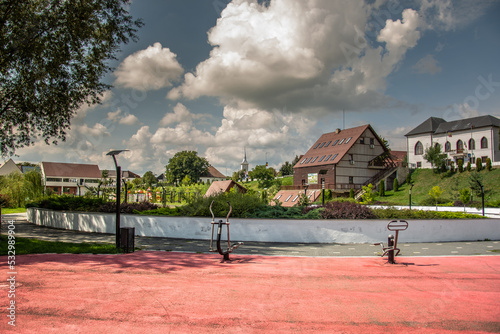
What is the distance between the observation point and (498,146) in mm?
58156

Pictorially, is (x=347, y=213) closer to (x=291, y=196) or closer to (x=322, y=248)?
(x=322, y=248)

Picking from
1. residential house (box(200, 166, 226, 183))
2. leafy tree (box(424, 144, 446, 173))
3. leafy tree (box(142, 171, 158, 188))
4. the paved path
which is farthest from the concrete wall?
residential house (box(200, 166, 226, 183))

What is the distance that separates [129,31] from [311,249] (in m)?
15.9

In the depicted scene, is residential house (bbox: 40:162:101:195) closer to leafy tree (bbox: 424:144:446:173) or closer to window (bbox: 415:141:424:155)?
window (bbox: 415:141:424:155)

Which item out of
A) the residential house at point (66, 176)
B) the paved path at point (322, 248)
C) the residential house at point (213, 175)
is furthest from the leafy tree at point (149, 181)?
the paved path at point (322, 248)

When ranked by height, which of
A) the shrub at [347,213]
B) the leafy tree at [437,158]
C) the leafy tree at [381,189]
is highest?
the leafy tree at [437,158]

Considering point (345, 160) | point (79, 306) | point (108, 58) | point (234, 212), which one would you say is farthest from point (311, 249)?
point (345, 160)

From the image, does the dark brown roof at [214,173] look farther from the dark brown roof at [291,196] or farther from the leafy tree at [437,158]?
the leafy tree at [437,158]

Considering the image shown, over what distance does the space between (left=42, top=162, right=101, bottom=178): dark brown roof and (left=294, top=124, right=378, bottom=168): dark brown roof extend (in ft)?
219

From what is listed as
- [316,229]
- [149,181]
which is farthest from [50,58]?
[149,181]

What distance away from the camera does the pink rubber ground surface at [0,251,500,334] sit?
202 inches

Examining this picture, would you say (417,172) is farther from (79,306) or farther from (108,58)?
(79,306)

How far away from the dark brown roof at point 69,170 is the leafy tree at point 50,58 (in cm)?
8347

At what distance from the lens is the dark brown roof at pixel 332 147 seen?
59.0 metres
